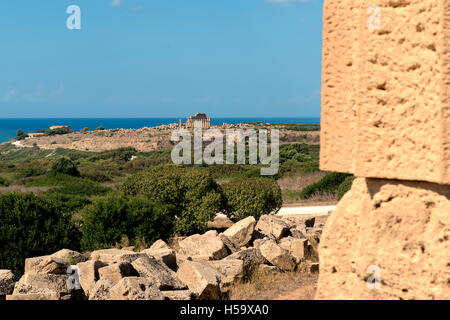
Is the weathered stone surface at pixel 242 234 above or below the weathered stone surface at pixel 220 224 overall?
above

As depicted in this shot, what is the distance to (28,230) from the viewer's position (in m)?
7.95

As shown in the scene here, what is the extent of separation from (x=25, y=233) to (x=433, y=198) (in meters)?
6.78

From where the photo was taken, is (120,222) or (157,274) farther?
(120,222)

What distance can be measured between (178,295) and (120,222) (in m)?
3.67

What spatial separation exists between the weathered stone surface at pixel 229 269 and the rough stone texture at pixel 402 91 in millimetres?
4426

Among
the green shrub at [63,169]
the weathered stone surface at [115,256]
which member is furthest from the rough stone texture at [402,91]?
the green shrub at [63,169]

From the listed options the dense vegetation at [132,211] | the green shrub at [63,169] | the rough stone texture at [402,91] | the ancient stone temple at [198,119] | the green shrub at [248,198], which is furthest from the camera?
the ancient stone temple at [198,119]

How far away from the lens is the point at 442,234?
2520mm

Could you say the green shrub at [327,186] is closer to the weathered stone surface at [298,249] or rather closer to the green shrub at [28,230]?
the weathered stone surface at [298,249]

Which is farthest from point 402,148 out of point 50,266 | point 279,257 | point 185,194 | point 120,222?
point 185,194

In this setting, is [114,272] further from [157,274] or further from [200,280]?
[200,280]

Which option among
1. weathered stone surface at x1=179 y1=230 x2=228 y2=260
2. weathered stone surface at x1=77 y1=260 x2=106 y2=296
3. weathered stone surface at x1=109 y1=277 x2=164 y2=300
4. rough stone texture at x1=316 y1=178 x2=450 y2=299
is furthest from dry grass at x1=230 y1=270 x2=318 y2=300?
rough stone texture at x1=316 y1=178 x2=450 y2=299

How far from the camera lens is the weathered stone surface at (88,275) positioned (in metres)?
6.15
